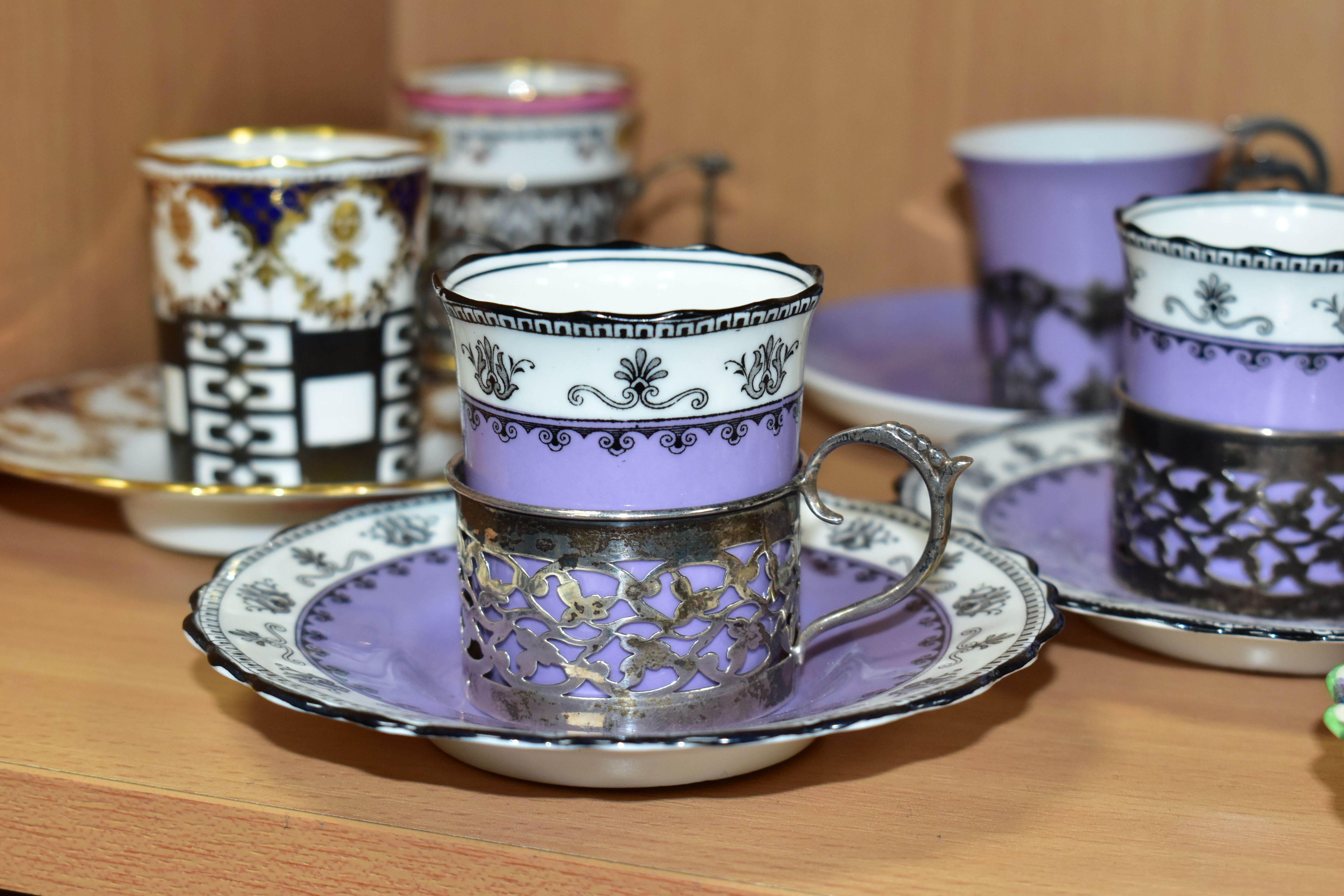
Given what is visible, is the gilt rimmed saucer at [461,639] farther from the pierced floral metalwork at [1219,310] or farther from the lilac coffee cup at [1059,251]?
the lilac coffee cup at [1059,251]

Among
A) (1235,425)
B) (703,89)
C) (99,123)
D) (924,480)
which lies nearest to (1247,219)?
(1235,425)

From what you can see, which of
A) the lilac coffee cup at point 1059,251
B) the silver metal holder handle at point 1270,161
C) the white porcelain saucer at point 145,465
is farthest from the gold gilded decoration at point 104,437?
the silver metal holder handle at point 1270,161

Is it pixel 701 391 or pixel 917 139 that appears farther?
pixel 917 139

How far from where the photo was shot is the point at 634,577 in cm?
45

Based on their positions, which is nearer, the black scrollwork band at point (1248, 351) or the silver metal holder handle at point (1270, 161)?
the black scrollwork band at point (1248, 351)

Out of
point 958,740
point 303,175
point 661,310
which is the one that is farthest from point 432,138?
point 958,740

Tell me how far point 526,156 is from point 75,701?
0.44 meters

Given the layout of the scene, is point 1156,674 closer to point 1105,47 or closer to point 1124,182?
point 1124,182

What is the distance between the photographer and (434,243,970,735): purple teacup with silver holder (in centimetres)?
43

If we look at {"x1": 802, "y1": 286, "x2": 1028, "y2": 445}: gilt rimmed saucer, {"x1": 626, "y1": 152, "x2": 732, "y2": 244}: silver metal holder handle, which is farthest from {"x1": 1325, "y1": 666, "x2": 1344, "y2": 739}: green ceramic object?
{"x1": 626, "y1": 152, "x2": 732, "y2": 244}: silver metal holder handle

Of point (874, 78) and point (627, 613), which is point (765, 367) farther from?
point (874, 78)

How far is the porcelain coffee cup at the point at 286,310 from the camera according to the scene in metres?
0.62

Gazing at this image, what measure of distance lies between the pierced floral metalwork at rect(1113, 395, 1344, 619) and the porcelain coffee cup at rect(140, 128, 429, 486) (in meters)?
0.33

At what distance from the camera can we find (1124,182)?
29.0 inches
